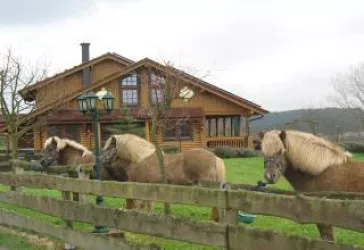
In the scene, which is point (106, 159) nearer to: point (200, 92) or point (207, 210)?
point (207, 210)

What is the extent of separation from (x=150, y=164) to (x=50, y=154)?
129 inches

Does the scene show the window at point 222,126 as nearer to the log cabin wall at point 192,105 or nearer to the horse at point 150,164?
the log cabin wall at point 192,105

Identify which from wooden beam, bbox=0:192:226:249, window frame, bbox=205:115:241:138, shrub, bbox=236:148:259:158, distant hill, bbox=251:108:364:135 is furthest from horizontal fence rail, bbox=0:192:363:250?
distant hill, bbox=251:108:364:135

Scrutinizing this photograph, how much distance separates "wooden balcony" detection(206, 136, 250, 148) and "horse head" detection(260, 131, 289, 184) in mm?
29908

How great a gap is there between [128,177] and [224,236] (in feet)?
21.8

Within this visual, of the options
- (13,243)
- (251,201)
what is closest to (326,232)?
(251,201)

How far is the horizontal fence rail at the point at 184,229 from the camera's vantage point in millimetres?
4125

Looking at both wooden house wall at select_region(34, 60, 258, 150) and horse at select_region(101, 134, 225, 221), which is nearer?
horse at select_region(101, 134, 225, 221)

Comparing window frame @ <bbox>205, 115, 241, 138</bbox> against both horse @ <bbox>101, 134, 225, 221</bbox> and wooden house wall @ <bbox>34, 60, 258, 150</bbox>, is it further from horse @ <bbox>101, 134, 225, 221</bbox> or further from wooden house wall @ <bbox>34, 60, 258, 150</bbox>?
horse @ <bbox>101, 134, 225, 221</bbox>

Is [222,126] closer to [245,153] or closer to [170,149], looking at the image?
[245,153]

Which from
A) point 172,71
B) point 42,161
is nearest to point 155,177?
point 172,71

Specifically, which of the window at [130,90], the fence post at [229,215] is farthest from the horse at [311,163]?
the window at [130,90]

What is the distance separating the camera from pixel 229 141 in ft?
123

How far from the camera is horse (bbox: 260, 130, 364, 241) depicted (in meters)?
7.06
